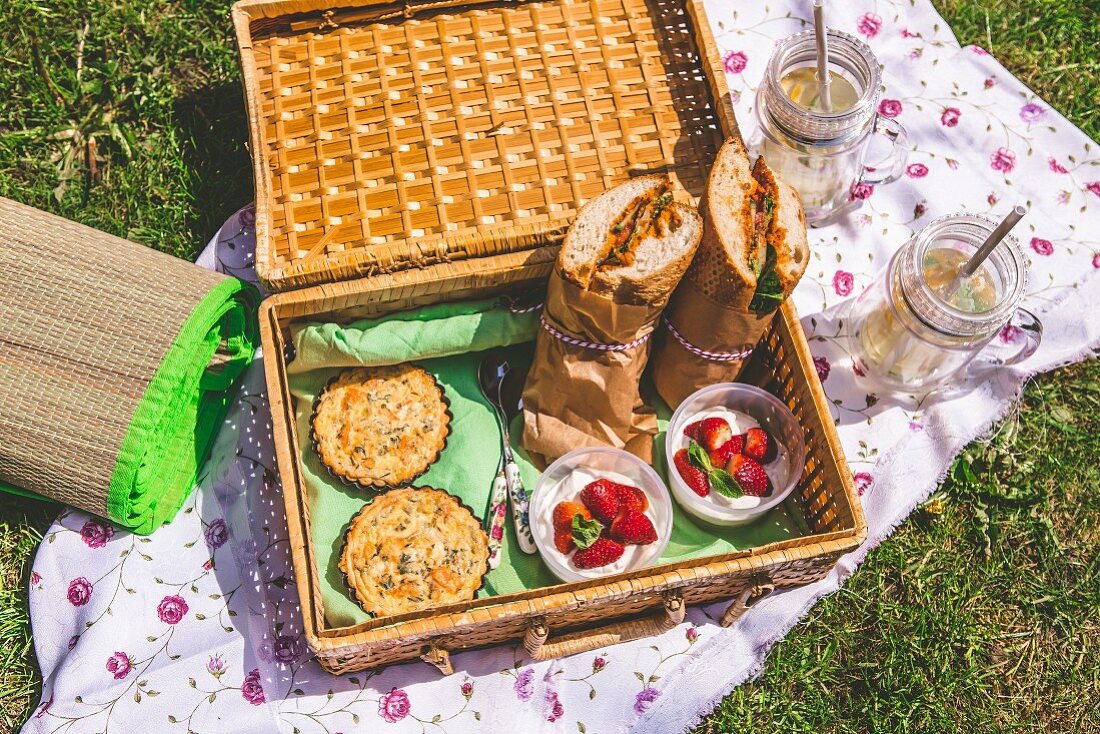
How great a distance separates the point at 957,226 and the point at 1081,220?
674mm

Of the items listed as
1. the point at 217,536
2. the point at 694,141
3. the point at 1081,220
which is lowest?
the point at 217,536

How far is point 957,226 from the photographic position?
1.91 meters

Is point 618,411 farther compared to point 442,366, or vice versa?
point 442,366

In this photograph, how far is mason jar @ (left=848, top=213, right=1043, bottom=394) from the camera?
183 cm

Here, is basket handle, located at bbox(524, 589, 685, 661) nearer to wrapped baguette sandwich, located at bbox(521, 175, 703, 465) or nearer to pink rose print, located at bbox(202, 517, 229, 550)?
wrapped baguette sandwich, located at bbox(521, 175, 703, 465)

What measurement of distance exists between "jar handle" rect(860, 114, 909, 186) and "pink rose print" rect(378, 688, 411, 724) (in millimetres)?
1639

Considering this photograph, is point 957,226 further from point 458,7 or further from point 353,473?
point 353,473

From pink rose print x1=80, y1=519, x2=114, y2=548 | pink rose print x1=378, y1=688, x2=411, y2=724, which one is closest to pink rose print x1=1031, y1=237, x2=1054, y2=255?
pink rose print x1=378, y1=688, x2=411, y2=724

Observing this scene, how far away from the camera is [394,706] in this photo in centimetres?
192

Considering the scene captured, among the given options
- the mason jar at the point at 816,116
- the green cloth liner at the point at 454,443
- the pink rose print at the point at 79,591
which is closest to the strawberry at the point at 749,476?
the green cloth liner at the point at 454,443

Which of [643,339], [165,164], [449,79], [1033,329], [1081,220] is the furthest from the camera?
[165,164]

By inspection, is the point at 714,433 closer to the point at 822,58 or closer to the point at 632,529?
the point at 632,529

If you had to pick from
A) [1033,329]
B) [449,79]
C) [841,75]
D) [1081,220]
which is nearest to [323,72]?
[449,79]

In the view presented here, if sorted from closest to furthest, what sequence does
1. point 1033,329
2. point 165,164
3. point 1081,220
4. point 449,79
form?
point 449,79, point 1033,329, point 1081,220, point 165,164
